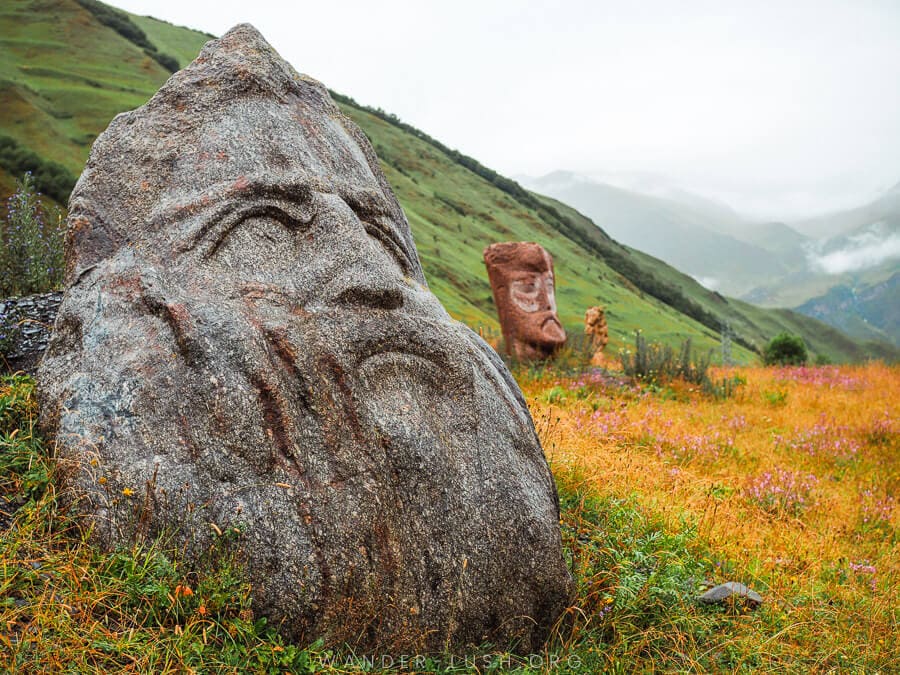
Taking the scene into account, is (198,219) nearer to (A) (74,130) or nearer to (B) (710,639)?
(B) (710,639)

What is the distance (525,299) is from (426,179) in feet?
117

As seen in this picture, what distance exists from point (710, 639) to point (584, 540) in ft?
3.60

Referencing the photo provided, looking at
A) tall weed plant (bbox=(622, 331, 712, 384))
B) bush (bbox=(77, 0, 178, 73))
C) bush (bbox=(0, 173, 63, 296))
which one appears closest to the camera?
bush (bbox=(0, 173, 63, 296))

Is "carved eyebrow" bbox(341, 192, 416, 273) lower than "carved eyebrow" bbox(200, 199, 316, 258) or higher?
higher

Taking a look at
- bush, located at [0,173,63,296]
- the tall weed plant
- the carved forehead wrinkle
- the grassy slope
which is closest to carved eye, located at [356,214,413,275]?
the carved forehead wrinkle

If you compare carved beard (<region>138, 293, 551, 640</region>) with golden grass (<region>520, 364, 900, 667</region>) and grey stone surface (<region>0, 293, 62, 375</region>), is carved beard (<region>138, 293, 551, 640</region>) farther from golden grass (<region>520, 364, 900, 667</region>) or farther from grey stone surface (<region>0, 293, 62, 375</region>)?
grey stone surface (<region>0, 293, 62, 375</region>)

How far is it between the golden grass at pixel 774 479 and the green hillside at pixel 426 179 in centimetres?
1108

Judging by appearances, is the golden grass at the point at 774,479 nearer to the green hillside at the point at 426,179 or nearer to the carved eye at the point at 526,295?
the carved eye at the point at 526,295

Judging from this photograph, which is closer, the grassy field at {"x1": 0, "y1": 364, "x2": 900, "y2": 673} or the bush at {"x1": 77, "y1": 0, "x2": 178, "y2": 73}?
the grassy field at {"x1": 0, "y1": 364, "x2": 900, "y2": 673}

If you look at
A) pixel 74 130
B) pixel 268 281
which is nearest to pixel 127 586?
pixel 268 281

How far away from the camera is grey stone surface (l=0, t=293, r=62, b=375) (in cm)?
529

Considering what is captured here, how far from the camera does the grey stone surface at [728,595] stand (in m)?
4.26

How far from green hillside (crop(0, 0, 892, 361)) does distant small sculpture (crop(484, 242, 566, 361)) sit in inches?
248

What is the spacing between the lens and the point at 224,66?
4.91 metres
